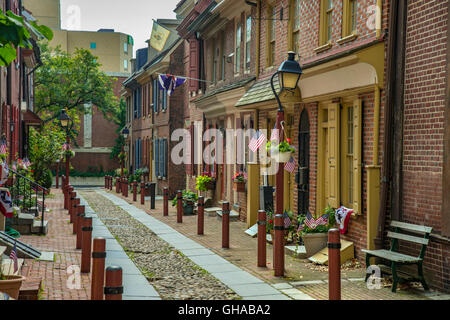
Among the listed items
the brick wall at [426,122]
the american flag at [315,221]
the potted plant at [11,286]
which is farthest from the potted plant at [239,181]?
the potted plant at [11,286]

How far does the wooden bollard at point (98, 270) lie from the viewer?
630 centimetres

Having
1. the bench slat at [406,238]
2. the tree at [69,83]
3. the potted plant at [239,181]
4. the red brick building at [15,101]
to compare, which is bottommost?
the bench slat at [406,238]

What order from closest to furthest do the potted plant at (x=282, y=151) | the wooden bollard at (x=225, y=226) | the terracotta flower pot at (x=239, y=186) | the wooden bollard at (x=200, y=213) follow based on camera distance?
the potted plant at (x=282, y=151) < the wooden bollard at (x=225, y=226) < the wooden bollard at (x=200, y=213) < the terracotta flower pot at (x=239, y=186)

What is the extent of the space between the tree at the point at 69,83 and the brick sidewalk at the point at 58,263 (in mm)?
24810

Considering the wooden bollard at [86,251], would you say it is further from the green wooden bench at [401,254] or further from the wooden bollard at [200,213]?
the wooden bollard at [200,213]

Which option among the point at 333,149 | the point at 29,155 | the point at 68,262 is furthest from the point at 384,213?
the point at 29,155

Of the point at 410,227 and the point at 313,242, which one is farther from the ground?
the point at 410,227

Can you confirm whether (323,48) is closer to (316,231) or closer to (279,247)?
(316,231)

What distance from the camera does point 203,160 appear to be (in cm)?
2203

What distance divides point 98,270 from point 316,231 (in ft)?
18.8

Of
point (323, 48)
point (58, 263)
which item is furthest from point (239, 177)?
point (58, 263)

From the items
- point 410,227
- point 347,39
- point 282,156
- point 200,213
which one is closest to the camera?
point 410,227

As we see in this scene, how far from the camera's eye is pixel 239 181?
55.7 feet

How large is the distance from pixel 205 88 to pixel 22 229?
10.4 m
